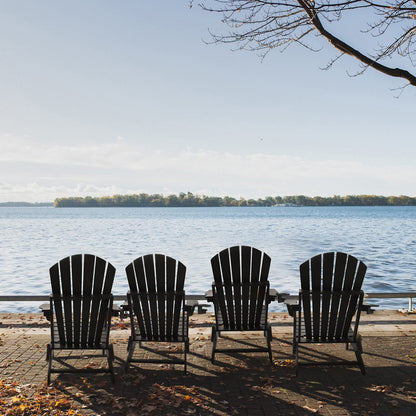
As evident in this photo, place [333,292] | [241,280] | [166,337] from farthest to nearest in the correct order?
1. [241,280]
2. [166,337]
3. [333,292]

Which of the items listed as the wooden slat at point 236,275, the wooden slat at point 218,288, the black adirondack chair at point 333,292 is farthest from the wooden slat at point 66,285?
the black adirondack chair at point 333,292

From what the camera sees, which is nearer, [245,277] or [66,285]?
[66,285]

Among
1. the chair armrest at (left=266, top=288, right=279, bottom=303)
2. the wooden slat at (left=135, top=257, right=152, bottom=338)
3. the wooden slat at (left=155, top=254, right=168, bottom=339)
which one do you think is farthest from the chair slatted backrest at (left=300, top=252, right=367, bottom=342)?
the wooden slat at (left=135, top=257, right=152, bottom=338)

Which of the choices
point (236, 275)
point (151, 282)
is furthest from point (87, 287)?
point (236, 275)

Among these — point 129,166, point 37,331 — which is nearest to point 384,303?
point 37,331

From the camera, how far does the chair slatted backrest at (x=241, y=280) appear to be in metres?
4.74

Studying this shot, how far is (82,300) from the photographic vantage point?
4293 millimetres

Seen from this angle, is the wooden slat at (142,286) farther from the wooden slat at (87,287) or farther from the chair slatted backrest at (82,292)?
the wooden slat at (87,287)

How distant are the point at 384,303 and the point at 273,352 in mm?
8735

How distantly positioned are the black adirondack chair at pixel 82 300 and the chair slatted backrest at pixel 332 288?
→ 185 cm

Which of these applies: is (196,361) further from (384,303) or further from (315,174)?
(315,174)

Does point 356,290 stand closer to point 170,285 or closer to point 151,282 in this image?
point 170,285

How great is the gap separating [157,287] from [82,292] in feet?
2.29

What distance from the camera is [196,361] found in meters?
4.73
